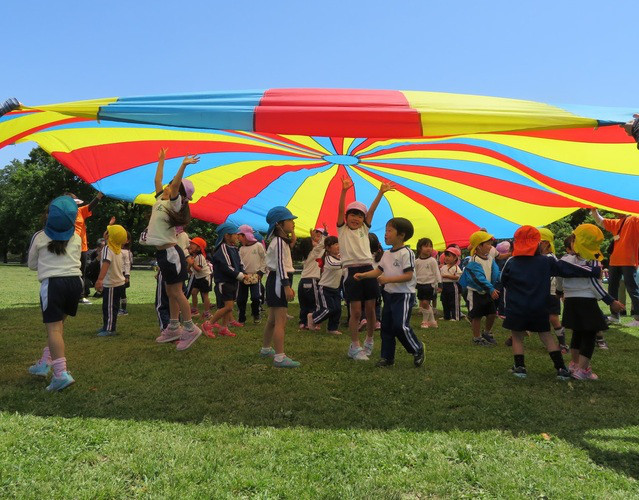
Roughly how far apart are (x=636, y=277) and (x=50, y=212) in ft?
24.7

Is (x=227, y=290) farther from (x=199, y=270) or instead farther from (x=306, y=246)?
(x=306, y=246)

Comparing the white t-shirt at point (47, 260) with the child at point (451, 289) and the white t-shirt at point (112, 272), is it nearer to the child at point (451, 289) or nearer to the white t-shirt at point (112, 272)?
the white t-shirt at point (112, 272)

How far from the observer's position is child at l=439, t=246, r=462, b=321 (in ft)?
28.4

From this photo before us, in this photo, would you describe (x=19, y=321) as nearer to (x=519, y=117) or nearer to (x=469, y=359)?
(x=469, y=359)

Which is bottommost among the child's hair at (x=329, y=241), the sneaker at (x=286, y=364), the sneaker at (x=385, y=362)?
the sneaker at (x=385, y=362)

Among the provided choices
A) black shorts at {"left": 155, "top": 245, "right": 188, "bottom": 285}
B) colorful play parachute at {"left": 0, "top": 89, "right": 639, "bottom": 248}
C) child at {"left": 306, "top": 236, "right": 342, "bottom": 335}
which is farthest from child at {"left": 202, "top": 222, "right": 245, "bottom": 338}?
black shorts at {"left": 155, "top": 245, "right": 188, "bottom": 285}

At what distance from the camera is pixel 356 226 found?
5.44 metres

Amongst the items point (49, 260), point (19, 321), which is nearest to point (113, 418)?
point (49, 260)

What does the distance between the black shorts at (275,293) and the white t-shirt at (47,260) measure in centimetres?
160

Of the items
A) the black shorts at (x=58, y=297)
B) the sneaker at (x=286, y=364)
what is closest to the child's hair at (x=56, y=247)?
the black shorts at (x=58, y=297)

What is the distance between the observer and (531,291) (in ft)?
14.3

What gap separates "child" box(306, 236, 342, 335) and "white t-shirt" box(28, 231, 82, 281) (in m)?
3.70

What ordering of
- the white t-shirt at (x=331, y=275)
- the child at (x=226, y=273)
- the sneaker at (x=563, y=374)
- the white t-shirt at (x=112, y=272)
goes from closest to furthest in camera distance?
the sneaker at (x=563, y=374) → the white t-shirt at (x=112, y=272) → the child at (x=226, y=273) → the white t-shirt at (x=331, y=275)

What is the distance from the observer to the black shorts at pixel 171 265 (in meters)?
4.99
